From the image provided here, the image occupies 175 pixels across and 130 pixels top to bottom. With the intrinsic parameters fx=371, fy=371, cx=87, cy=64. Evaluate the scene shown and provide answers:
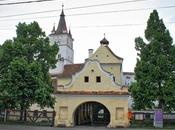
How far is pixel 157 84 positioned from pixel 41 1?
80.9 feet

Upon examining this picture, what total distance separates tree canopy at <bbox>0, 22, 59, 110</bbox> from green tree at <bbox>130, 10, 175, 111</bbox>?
936 cm

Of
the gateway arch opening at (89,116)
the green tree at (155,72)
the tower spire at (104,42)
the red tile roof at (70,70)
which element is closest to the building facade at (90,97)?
the gateway arch opening at (89,116)

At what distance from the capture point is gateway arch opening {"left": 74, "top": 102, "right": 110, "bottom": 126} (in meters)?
40.9

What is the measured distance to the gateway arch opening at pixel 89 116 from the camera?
40.9 meters

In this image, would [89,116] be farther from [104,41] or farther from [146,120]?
[104,41]

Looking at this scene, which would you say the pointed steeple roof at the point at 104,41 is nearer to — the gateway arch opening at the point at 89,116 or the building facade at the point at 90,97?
the gateway arch opening at the point at 89,116

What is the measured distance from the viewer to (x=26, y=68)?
38.1 metres

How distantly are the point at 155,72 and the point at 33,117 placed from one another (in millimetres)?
13552

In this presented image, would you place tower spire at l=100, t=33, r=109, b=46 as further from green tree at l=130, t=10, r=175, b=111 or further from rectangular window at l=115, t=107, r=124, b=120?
rectangular window at l=115, t=107, r=124, b=120

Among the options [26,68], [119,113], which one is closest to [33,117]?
[26,68]

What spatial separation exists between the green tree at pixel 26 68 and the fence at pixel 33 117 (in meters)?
0.89

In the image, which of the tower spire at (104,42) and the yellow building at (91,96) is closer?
the yellow building at (91,96)

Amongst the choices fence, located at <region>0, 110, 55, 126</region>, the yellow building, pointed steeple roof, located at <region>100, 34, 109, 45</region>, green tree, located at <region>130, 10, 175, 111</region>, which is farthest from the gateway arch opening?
pointed steeple roof, located at <region>100, 34, 109, 45</region>

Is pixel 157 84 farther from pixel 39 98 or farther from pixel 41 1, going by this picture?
pixel 41 1
